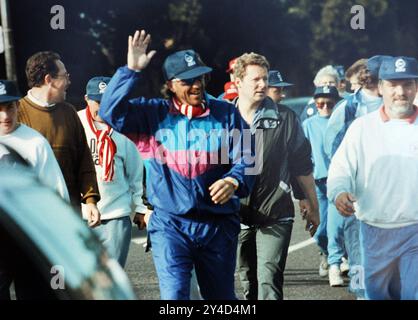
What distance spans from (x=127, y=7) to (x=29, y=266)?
2.81 m

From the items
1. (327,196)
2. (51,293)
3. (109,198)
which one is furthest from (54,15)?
(51,293)

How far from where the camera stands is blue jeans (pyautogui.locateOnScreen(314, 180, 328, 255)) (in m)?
5.13

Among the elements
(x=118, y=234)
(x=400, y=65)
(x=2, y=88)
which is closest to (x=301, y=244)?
(x=118, y=234)

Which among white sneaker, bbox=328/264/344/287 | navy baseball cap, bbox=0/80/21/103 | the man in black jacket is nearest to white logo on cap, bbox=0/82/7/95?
navy baseball cap, bbox=0/80/21/103

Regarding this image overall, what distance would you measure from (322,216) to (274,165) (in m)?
0.50

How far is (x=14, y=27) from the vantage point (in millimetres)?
4543

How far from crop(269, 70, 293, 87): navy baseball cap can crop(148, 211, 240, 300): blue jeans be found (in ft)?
2.83

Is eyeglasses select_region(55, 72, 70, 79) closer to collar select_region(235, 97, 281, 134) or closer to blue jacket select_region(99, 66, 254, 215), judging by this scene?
blue jacket select_region(99, 66, 254, 215)

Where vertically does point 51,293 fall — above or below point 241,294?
above

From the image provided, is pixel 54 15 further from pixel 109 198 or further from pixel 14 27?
pixel 109 198

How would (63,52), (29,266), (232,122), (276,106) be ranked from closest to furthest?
(29,266), (232,122), (63,52), (276,106)

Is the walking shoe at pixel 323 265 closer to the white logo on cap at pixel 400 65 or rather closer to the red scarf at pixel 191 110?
the white logo on cap at pixel 400 65

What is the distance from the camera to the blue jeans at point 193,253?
168 inches

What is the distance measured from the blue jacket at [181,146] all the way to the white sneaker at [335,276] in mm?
1121
